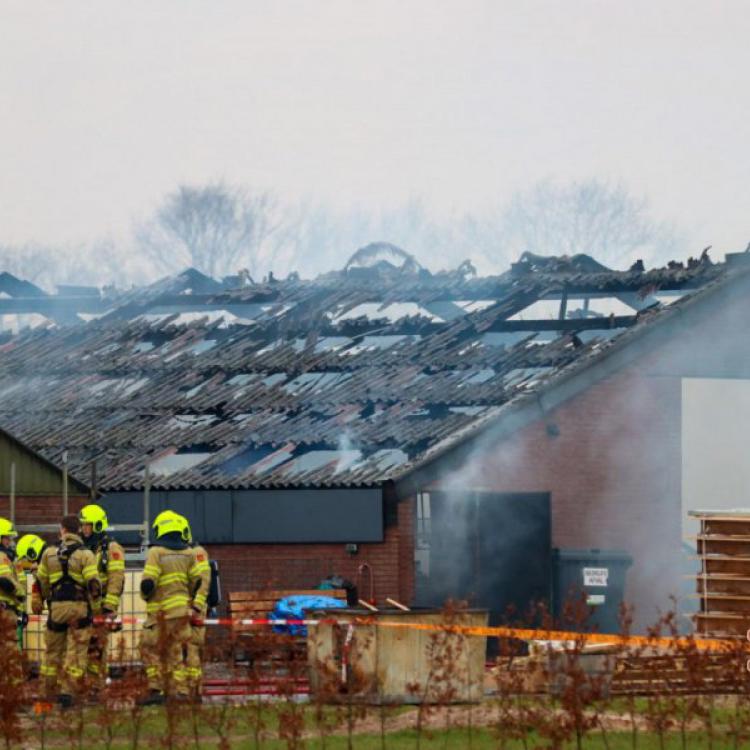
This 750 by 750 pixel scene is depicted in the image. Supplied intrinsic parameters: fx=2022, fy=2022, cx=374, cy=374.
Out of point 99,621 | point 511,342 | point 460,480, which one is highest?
point 511,342

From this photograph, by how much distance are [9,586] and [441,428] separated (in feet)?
35.1

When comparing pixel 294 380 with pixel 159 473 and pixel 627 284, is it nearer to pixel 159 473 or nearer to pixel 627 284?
pixel 159 473

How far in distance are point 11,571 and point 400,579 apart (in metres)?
8.62

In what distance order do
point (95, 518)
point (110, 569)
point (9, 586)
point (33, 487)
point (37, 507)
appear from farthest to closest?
1. point (37, 507)
2. point (33, 487)
3. point (95, 518)
4. point (9, 586)
5. point (110, 569)

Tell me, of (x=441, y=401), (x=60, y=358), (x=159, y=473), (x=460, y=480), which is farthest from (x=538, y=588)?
(x=60, y=358)

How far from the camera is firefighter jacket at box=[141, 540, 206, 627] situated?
19.3 meters

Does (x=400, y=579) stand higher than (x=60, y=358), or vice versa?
(x=60, y=358)

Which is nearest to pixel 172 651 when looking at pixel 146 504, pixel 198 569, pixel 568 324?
pixel 198 569

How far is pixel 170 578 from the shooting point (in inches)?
759

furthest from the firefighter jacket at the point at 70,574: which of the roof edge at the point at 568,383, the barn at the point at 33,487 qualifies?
the barn at the point at 33,487

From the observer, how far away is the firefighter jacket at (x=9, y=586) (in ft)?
66.0

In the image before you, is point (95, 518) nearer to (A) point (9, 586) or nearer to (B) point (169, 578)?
(A) point (9, 586)

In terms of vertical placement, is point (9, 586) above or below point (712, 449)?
below

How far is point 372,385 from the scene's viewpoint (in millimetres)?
31875
